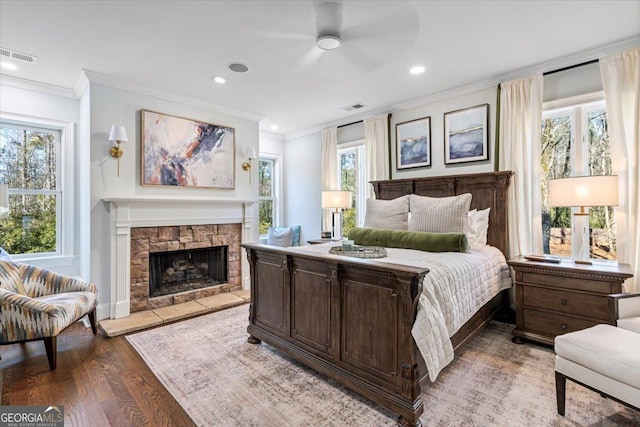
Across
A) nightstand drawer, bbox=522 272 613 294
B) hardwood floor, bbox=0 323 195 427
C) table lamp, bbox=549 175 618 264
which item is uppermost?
table lamp, bbox=549 175 618 264

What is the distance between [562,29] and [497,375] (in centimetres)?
277

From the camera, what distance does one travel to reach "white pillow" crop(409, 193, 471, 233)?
9.66ft

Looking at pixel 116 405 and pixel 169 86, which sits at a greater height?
pixel 169 86

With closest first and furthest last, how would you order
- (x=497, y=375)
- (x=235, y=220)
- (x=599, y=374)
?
1. (x=599, y=374)
2. (x=497, y=375)
3. (x=235, y=220)

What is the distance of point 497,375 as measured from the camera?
7.26ft

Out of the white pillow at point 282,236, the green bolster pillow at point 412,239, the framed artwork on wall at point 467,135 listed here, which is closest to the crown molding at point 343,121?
the framed artwork on wall at point 467,135

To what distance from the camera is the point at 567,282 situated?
8.20 feet

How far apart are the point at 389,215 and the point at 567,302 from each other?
1714 mm

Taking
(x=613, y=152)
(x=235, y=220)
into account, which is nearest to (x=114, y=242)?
(x=235, y=220)

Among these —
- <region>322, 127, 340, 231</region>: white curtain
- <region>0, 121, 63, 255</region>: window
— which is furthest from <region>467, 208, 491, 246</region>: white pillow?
<region>0, 121, 63, 255</region>: window

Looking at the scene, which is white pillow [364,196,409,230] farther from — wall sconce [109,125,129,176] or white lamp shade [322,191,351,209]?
wall sconce [109,125,129,176]

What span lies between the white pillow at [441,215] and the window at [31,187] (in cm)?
421

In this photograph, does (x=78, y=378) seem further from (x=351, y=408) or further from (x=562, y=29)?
(x=562, y=29)

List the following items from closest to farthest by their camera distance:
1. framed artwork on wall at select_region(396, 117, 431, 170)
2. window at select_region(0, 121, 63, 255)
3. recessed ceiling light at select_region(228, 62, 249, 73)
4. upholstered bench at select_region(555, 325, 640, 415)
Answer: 1. upholstered bench at select_region(555, 325, 640, 415)
2. recessed ceiling light at select_region(228, 62, 249, 73)
3. window at select_region(0, 121, 63, 255)
4. framed artwork on wall at select_region(396, 117, 431, 170)
